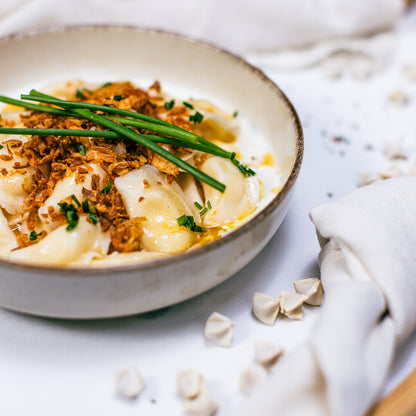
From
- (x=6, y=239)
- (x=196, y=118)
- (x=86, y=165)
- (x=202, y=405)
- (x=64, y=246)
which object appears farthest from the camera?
(x=196, y=118)

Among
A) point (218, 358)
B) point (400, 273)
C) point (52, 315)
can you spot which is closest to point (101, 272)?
point (52, 315)

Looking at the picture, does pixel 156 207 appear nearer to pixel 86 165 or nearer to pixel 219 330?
pixel 86 165

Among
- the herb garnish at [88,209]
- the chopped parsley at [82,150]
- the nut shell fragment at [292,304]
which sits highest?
the chopped parsley at [82,150]

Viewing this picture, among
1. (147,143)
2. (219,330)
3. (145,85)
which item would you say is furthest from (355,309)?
(145,85)

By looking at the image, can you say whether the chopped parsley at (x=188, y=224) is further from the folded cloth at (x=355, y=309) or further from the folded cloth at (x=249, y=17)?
the folded cloth at (x=249, y=17)

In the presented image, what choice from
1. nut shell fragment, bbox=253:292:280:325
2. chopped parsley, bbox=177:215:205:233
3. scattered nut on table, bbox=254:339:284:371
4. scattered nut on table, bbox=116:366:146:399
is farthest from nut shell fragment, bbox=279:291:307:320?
scattered nut on table, bbox=116:366:146:399

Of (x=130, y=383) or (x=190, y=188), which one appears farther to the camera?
(x=190, y=188)

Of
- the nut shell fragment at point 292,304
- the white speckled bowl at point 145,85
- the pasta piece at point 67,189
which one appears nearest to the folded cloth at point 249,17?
the white speckled bowl at point 145,85
